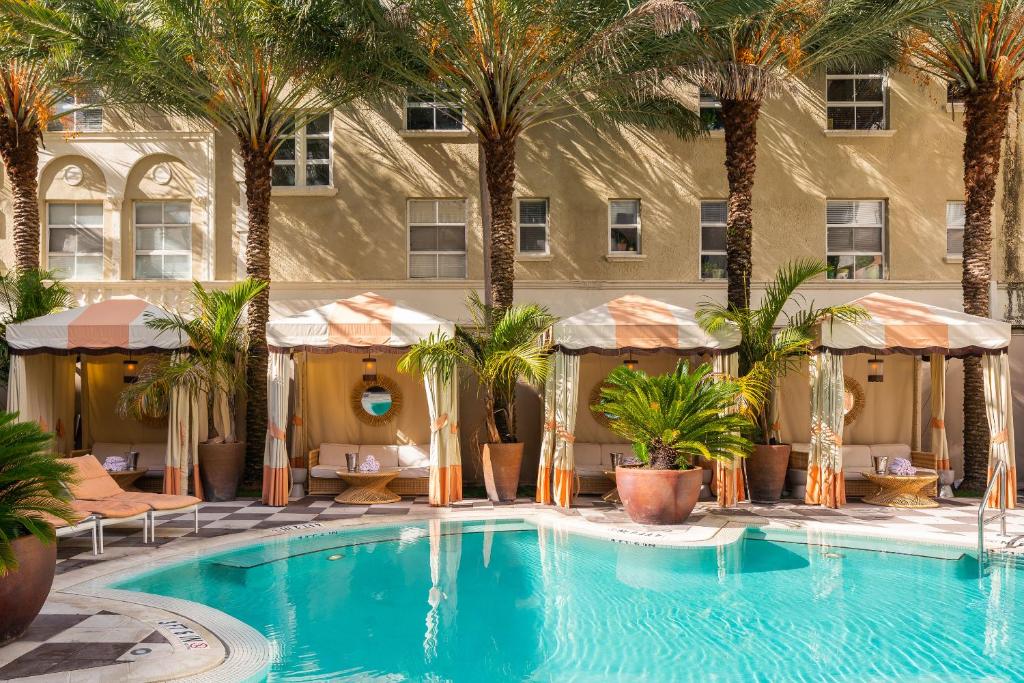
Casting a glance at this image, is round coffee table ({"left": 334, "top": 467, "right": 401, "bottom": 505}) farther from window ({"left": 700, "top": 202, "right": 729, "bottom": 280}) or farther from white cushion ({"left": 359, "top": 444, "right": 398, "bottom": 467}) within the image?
window ({"left": 700, "top": 202, "right": 729, "bottom": 280})

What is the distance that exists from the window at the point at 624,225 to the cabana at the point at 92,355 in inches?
332

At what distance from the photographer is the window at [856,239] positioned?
1653cm

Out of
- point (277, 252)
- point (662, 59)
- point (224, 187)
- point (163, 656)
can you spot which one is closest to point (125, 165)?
point (224, 187)

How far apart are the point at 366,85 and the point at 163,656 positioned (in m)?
10.1

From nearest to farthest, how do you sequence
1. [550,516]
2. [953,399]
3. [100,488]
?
[100,488] → [550,516] → [953,399]

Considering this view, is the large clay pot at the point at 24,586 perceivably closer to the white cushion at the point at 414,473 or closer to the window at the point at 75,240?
the white cushion at the point at 414,473

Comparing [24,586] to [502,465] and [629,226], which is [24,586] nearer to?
[502,465]

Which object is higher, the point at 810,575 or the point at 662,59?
the point at 662,59

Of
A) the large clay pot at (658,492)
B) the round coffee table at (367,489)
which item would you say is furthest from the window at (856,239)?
the round coffee table at (367,489)

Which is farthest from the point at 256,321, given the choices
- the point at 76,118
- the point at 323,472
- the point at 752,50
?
the point at 752,50

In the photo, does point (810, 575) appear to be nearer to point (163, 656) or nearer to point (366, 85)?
point (163, 656)

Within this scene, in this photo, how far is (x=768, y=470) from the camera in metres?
13.0

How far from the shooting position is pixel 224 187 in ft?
53.8

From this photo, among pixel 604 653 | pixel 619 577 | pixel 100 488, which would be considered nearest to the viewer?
pixel 604 653
